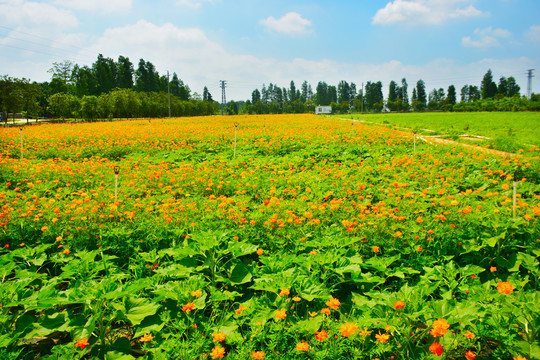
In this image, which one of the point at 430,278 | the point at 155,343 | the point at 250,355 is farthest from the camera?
the point at 430,278

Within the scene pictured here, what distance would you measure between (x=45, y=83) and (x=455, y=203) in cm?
9255

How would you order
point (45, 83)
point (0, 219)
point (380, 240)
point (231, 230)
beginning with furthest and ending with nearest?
point (45, 83), point (0, 219), point (231, 230), point (380, 240)

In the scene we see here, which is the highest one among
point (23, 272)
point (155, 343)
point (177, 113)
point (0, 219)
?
point (177, 113)

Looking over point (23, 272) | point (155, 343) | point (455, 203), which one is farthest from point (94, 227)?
point (455, 203)

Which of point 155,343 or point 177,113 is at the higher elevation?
point 177,113

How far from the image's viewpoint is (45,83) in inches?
2884

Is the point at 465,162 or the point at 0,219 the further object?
the point at 465,162

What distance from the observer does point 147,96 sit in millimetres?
50875

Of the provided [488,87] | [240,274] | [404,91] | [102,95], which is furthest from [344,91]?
[240,274]

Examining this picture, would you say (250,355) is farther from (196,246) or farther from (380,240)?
(380,240)

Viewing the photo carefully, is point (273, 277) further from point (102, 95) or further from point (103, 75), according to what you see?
point (103, 75)

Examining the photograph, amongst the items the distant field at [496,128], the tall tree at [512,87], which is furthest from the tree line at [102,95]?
the tall tree at [512,87]

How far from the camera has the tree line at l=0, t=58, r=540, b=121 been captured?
3906 centimetres

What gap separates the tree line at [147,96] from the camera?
128 feet
